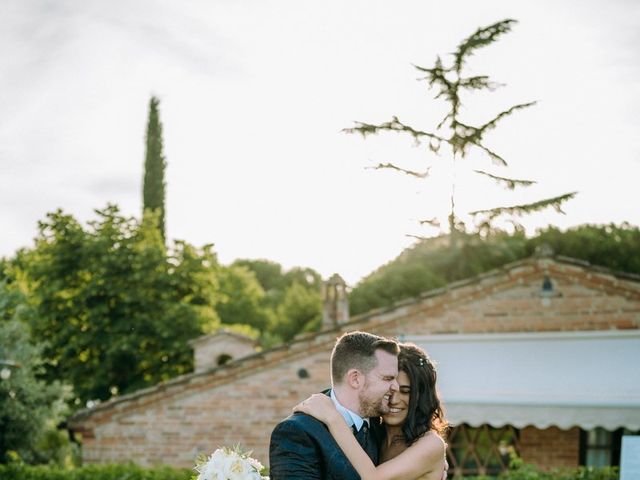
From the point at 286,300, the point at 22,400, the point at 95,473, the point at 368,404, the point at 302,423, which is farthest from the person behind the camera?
the point at 286,300

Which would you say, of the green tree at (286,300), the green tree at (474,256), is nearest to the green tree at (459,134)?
the green tree at (474,256)

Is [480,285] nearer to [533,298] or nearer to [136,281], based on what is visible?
[533,298]

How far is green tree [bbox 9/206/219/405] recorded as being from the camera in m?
27.2

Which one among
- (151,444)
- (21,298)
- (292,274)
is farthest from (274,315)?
(151,444)

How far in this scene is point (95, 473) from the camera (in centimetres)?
1369

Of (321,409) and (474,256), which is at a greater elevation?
(474,256)

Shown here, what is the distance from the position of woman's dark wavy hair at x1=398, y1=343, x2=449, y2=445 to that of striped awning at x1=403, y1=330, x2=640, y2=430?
9.65 metres

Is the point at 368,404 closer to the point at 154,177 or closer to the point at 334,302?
the point at 334,302

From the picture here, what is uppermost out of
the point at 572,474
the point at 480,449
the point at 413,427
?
the point at 413,427

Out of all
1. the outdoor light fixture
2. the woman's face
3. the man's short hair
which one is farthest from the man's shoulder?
the outdoor light fixture

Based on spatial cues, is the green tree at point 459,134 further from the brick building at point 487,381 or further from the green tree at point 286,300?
the brick building at point 487,381

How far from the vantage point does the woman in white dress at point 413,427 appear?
4934 mm

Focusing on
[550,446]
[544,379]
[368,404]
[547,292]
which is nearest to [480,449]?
[550,446]

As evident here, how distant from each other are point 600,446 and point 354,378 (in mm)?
12314
